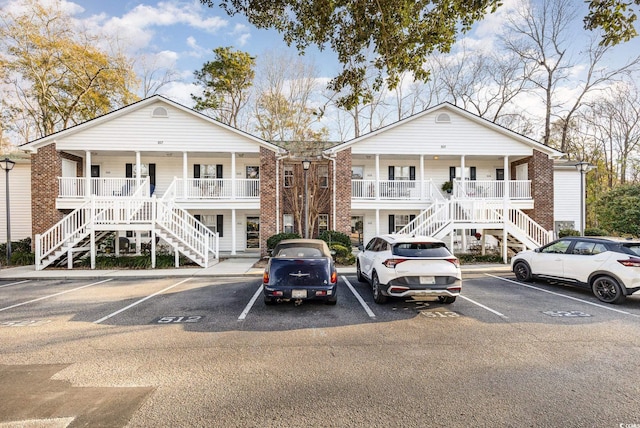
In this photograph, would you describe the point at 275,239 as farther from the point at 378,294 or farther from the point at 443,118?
the point at 443,118

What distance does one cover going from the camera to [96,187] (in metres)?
16.9

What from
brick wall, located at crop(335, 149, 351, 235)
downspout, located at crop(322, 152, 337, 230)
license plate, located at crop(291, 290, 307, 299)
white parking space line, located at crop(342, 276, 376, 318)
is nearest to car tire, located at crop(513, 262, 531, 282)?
white parking space line, located at crop(342, 276, 376, 318)

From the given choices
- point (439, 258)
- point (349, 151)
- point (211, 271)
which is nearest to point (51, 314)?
point (211, 271)

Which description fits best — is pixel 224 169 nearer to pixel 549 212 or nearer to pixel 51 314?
pixel 51 314

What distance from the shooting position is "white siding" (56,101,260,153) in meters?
16.3

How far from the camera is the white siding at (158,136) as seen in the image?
53.5ft

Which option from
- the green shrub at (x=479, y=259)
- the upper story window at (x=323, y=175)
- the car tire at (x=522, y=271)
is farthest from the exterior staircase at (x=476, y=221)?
the upper story window at (x=323, y=175)

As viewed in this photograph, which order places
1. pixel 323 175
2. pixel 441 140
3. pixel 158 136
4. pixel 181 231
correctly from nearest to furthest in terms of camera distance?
pixel 181 231 → pixel 158 136 → pixel 441 140 → pixel 323 175

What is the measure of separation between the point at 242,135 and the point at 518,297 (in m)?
14.2

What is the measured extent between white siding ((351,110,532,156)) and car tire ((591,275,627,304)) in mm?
10883

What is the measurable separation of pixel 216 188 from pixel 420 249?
1296 centimetres

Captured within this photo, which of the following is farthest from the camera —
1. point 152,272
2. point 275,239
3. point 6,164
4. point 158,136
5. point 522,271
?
point 158,136

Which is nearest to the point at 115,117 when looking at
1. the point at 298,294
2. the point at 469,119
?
the point at 298,294

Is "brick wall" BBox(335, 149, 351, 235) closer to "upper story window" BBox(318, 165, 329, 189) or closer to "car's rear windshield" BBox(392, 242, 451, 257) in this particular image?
"upper story window" BBox(318, 165, 329, 189)
